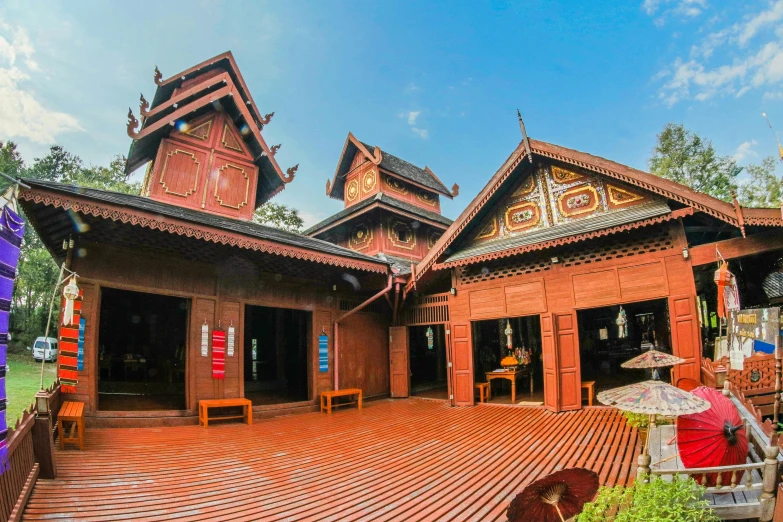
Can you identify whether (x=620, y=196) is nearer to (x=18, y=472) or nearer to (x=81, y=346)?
(x=18, y=472)

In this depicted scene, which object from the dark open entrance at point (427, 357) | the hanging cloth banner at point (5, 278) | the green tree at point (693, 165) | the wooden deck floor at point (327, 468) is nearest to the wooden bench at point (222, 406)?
the wooden deck floor at point (327, 468)

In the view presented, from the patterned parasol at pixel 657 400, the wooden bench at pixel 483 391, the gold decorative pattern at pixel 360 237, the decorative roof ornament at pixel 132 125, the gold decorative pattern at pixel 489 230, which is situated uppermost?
the decorative roof ornament at pixel 132 125

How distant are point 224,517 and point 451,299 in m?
7.73

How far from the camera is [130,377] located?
43.2 ft

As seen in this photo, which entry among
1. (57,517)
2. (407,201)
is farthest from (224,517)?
(407,201)

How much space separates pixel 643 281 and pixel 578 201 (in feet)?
7.90

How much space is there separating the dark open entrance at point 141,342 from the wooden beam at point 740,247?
12928mm

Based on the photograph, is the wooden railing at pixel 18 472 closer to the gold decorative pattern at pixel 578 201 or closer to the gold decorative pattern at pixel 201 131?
the gold decorative pattern at pixel 201 131

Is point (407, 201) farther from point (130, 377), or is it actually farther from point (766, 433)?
point (766, 433)

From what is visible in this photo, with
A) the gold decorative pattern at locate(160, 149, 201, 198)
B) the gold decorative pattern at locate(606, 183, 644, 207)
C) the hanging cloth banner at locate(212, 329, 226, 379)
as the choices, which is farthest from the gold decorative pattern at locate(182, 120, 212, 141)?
the gold decorative pattern at locate(606, 183, 644, 207)

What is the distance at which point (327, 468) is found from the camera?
515 cm

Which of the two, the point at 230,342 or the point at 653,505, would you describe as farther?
the point at 230,342

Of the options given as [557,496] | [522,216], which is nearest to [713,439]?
[557,496]

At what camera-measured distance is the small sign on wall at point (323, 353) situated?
Result: 33.1 ft
